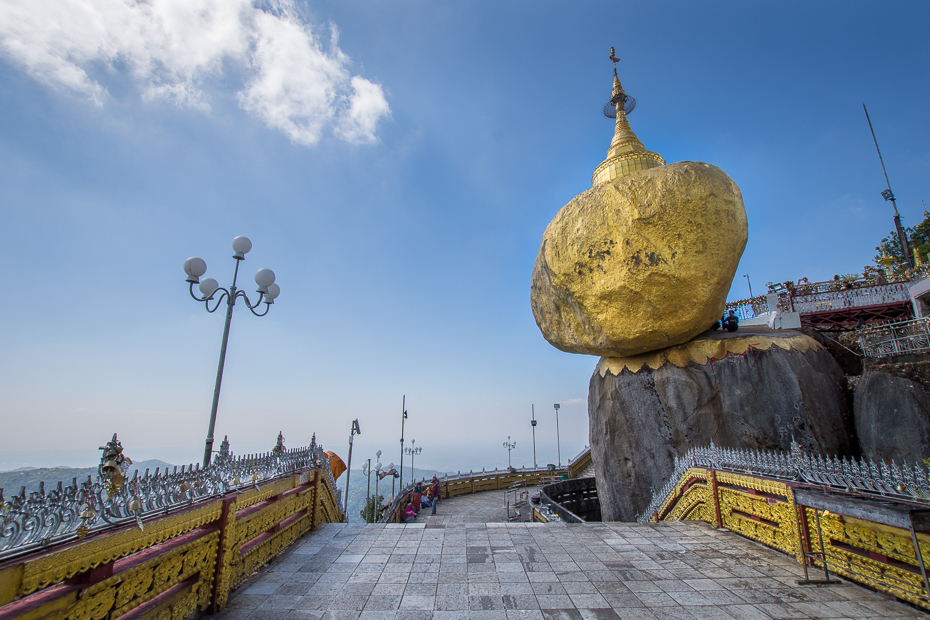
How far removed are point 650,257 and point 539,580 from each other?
435 inches

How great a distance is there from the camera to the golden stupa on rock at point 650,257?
13.4 m

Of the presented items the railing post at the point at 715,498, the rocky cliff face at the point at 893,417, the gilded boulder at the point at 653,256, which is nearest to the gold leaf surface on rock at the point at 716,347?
the gilded boulder at the point at 653,256

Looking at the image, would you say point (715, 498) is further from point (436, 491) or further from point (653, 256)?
point (436, 491)

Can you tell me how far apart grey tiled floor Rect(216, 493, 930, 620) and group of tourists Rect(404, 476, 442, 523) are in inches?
466

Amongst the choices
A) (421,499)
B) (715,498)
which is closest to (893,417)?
(715,498)

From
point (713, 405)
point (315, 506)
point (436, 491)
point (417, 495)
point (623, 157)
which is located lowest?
point (436, 491)

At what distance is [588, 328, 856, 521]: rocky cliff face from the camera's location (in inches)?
514

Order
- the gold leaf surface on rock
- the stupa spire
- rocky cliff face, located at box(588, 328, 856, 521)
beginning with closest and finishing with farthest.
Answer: rocky cliff face, located at box(588, 328, 856, 521), the gold leaf surface on rock, the stupa spire

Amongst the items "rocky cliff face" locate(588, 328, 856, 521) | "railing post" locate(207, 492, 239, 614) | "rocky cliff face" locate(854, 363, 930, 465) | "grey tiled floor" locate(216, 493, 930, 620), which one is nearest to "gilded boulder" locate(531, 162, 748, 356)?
"rocky cliff face" locate(588, 328, 856, 521)

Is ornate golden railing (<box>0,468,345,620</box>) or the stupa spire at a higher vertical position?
the stupa spire

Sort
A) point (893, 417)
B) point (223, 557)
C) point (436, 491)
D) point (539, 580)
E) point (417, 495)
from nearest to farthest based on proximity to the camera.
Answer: point (223, 557), point (539, 580), point (893, 417), point (417, 495), point (436, 491)

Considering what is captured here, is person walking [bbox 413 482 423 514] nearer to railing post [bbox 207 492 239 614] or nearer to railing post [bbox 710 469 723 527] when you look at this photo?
railing post [bbox 710 469 723 527]

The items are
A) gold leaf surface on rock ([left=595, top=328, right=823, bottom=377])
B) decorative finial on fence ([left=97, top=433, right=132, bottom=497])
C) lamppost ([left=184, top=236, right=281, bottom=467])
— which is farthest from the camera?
gold leaf surface on rock ([left=595, top=328, right=823, bottom=377])

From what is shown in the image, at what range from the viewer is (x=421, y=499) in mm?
21609
